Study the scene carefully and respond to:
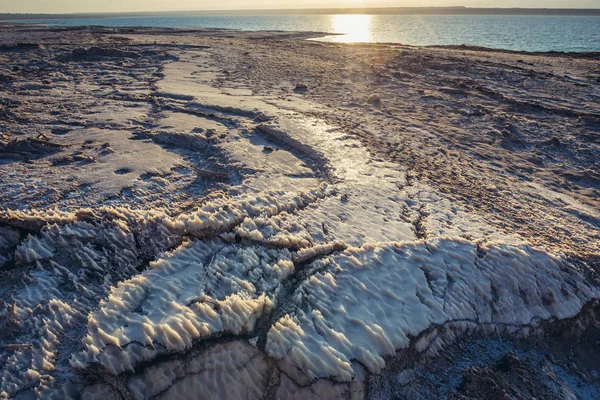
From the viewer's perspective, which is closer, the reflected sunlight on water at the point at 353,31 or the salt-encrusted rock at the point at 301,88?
the salt-encrusted rock at the point at 301,88

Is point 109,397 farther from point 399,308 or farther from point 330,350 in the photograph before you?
point 399,308

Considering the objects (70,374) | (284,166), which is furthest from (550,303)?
(70,374)

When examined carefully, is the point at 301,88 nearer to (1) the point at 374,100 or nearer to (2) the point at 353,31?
(1) the point at 374,100

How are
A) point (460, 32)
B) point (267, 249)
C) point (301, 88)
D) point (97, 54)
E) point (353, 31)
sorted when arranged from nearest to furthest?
1. point (267, 249)
2. point (301, 88)
3. point (97, 54)
4. point (460, 32)
5. point (353, 31)

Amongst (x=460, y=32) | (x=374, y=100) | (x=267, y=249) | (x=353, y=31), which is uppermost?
(x=460, y=32)

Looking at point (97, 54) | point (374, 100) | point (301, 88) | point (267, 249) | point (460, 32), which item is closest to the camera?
point (267, 249)

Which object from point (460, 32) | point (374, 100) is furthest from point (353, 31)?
point (374, 100)

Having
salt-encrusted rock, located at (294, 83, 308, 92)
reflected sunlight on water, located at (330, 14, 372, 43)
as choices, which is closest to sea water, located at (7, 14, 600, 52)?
reflected sunlight on water, located at (330, 14, 372, 43)

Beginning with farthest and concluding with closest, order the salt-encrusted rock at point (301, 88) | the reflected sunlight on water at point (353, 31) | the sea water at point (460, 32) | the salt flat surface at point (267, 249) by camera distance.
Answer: the reflected sunlight on water at point (353, 31)
the sea water at point (460, 32)
the salt-encrusted rock at point (301, 88)
the salt flat surface at point (267, 249)

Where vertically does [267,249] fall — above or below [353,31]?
above

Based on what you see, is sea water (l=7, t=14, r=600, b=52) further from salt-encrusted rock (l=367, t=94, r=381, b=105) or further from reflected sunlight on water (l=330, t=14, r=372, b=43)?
salt-encrusted rock (l=367, t=94, r=381, b=105)

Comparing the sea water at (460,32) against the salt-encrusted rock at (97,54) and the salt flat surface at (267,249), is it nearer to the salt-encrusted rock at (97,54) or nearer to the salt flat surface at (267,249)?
the salt-encrusted rock at (97,54)

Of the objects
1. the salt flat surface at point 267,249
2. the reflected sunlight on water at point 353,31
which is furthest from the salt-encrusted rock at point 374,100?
the reflected sunlight on water at point 353,31
